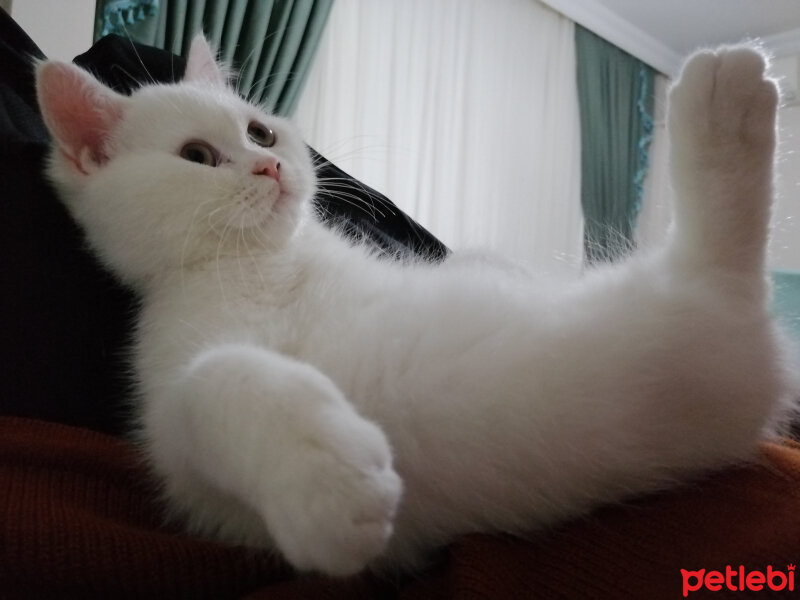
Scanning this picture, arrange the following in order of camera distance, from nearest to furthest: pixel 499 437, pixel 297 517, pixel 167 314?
1. pixel 297 517
2. pixel 499 437
3. pixel 167 314

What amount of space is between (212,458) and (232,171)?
36 centimetres

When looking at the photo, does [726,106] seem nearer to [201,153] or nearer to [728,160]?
[728,160]

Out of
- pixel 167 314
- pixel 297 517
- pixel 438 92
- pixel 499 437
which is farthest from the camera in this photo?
pixel 438 92

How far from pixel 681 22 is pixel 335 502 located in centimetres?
365

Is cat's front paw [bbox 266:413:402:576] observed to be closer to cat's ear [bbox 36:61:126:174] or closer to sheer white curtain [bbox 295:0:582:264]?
cat's ear [bbox 36:61:126:174]

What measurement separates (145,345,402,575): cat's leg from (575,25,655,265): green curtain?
2970 millimetres

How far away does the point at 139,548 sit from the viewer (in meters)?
0.48

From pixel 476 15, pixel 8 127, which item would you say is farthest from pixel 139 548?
pixel 476 15

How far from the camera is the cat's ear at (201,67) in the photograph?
3.04 feet

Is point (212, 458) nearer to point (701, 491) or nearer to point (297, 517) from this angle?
point (297, 517)

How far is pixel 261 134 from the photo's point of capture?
0.82 meters

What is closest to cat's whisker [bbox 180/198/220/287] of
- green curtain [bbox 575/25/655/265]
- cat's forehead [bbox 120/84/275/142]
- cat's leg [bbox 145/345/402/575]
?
cat's forehead [bbox 120/84/275/142]

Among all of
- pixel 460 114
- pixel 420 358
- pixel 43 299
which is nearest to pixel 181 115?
pixel 43 299

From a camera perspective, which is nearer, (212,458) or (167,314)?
(212,458)
